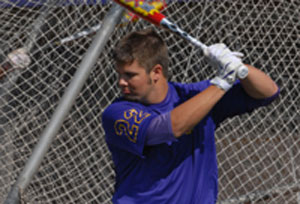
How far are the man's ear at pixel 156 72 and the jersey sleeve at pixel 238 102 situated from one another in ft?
1.05

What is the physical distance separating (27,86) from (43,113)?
37 cm

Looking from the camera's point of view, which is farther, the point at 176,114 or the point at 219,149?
the point at 219,149

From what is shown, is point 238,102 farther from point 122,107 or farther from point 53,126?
point 53,126

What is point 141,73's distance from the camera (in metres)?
2.02

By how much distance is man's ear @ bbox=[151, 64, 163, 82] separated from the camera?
2.07 meters

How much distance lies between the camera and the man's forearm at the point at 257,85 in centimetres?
202

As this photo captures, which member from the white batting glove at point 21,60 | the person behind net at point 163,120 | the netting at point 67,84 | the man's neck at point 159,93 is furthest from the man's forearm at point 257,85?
the white batting glove at point 21,60

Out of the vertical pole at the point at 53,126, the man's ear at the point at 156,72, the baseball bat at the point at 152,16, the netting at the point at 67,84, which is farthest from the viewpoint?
the netting at the point at 67,84

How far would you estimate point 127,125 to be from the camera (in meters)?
1.97

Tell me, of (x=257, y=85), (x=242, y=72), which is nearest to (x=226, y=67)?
(x=242, y=72)

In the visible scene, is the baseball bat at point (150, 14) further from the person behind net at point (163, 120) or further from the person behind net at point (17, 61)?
the person behind net at point (17, 61)

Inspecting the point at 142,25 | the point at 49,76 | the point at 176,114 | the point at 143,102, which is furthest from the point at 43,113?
the point at 176,114

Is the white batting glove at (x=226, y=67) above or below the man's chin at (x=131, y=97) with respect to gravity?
below

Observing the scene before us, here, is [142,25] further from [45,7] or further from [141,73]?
[141,73]
